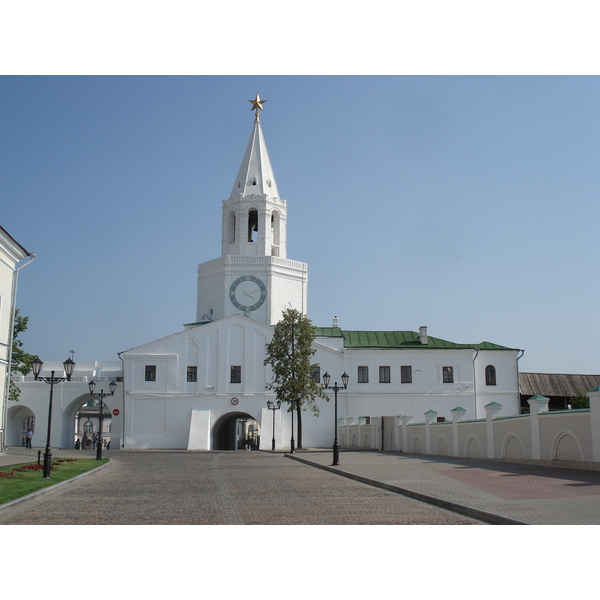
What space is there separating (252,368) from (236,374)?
51.1 inches

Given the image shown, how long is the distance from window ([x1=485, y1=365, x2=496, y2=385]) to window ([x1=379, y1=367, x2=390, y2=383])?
26.0ft

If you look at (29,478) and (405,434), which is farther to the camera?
(405,434)

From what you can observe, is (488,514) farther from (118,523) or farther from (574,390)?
(574,390)

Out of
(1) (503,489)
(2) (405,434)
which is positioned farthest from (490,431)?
(2) (405,434)

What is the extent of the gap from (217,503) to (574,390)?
53.9 m

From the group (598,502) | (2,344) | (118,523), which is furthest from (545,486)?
(2,344)

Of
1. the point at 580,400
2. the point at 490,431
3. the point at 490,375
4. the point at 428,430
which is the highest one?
the point at 490,375

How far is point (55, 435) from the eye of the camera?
5325 cm

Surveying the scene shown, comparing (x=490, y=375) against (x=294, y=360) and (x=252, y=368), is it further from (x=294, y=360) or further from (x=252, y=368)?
(x=252, y=368)

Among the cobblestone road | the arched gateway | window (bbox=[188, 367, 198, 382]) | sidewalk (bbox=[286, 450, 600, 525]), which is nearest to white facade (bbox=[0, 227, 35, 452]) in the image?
the cobblestone road

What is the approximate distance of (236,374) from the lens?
51.8m

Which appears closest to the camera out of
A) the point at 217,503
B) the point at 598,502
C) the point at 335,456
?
the point at 598,502

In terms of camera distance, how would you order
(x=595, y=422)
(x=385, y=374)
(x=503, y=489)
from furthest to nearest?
(x=385, y=374) → (x=595, y=422) → (x=503, y=489)

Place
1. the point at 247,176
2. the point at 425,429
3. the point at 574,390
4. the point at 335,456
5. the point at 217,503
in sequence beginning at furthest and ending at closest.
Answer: the point at 574,390 → the point at 247,176 → the point at 425,429 → the point at 335,456 → the point at 217,503
